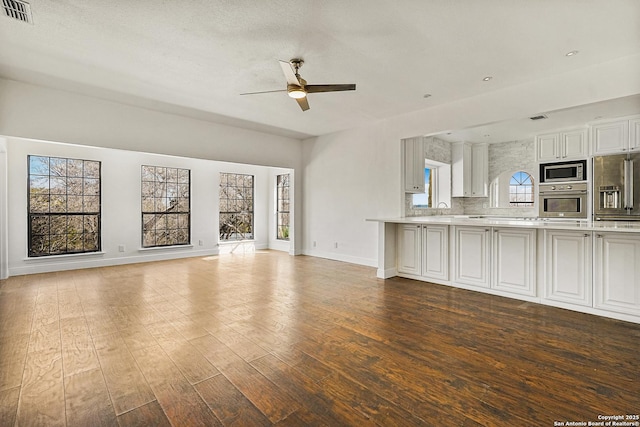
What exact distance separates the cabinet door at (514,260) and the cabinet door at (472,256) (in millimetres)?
115

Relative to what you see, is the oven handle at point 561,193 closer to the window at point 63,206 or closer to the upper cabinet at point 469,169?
the upper cabinet at point 469,169

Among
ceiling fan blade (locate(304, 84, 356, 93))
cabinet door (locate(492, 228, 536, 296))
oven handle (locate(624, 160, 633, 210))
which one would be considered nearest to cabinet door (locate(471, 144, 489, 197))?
oven handle (locate(624, 160, 633, 210))

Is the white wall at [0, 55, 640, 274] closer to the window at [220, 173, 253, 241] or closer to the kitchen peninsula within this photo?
the kitchen peninsula

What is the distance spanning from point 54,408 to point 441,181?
7292 mm

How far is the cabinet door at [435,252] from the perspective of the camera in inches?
181

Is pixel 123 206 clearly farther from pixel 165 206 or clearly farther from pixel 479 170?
pixel 479 170

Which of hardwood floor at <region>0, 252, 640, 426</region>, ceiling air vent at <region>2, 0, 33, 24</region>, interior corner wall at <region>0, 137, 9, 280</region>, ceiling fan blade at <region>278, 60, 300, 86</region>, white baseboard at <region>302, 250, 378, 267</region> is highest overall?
ceiling air vent at <region>2, 0, 33, 24</region>

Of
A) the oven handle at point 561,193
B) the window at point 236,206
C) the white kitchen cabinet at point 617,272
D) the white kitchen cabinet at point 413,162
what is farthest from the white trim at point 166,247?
the oven handle at point 561,193

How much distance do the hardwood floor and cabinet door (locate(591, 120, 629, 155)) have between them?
124 inches

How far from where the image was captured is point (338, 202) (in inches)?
269

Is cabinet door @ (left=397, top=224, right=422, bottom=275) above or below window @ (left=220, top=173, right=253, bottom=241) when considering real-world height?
below

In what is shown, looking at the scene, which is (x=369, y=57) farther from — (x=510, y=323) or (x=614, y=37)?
(x=510, y=323)

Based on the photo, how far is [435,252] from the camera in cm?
471

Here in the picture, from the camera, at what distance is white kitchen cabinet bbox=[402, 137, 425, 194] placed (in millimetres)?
5625
